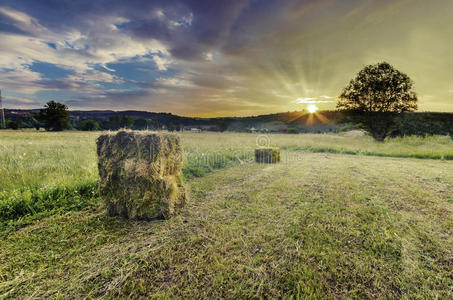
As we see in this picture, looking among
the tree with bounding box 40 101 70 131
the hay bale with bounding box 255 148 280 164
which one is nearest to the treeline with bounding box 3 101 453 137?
the tree with bounding box 40 101 70 131

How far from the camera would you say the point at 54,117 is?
38094mm

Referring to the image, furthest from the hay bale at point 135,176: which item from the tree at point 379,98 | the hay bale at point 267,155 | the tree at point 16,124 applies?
the tree at point 16,124

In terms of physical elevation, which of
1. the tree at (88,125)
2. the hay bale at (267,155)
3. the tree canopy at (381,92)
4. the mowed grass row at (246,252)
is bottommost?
the mowed grass row at (246,252)

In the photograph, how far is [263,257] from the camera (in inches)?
79.4

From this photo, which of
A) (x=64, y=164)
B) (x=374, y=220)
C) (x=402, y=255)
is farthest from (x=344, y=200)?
(x=64, y=164)

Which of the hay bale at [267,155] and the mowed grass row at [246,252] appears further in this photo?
the hay bale at [267,155]

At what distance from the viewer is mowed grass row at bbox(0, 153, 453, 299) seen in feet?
5.36

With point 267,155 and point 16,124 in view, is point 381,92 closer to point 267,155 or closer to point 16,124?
point 267,155

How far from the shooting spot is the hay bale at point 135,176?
2.93 m

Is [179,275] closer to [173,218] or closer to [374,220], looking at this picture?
[173,218]

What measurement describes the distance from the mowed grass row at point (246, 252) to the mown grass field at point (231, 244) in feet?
0.04

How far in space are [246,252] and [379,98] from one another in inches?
809

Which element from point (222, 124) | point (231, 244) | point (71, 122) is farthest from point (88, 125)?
point (231, 244)

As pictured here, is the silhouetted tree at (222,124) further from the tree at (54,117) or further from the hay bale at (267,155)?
the hay bale at (267,155)
